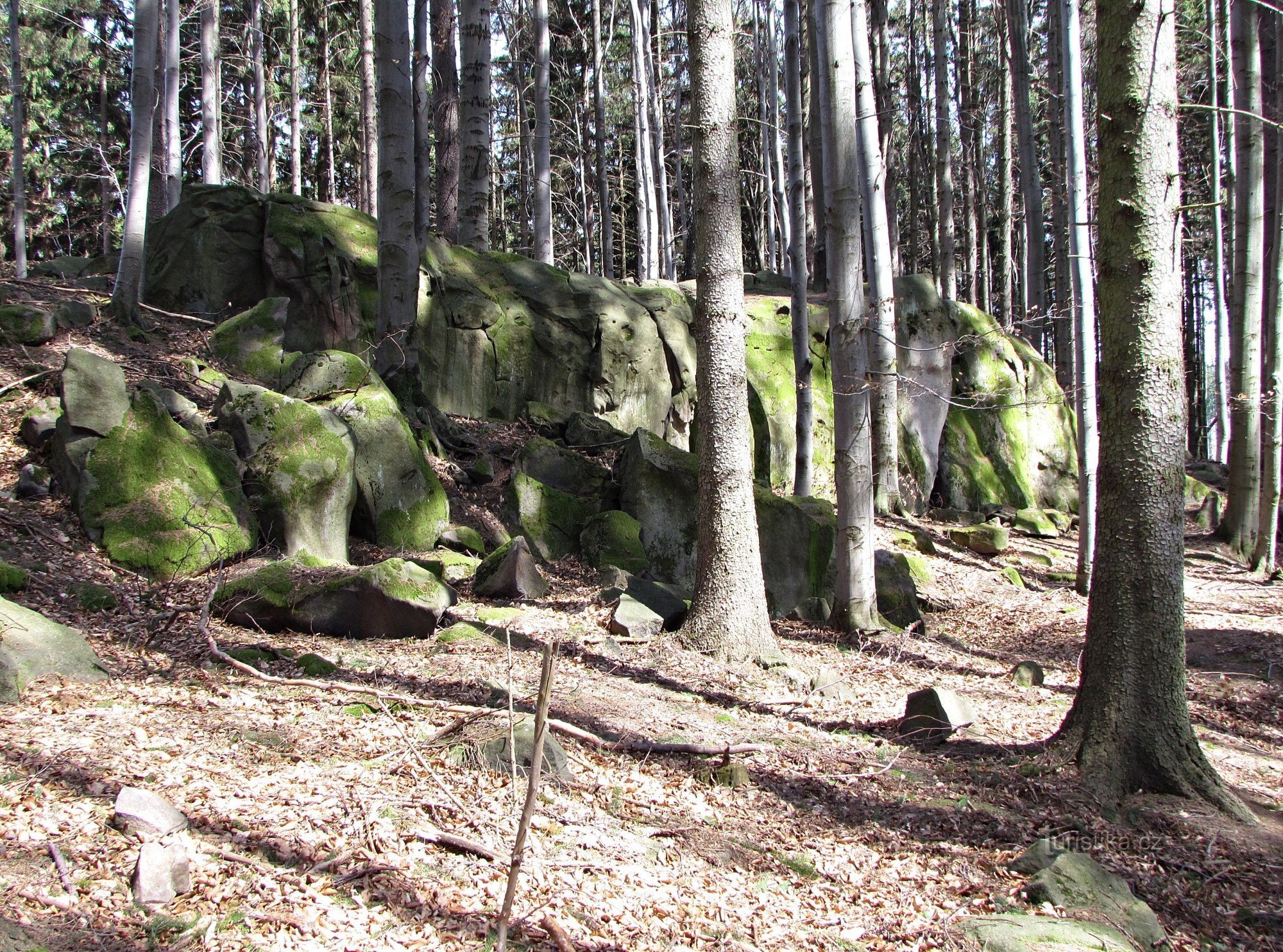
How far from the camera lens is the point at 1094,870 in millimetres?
3857

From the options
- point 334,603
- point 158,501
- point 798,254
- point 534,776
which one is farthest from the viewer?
point 798,254

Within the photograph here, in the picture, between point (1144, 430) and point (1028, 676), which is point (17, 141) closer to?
point (1028, 676)

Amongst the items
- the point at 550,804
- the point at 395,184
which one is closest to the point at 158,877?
the point at 550,804

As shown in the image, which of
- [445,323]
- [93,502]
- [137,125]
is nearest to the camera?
[93,502]

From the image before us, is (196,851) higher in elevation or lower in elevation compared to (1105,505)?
lower

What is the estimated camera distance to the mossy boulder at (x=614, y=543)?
9312 mm

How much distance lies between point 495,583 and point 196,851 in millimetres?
4706

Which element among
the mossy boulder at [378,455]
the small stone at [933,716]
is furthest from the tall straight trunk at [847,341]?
the mossy boulder at [378,455]

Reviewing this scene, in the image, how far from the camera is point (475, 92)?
42.1 feet

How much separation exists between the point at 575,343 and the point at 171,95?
8742 mm

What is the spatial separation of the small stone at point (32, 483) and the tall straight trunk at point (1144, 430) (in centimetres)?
781

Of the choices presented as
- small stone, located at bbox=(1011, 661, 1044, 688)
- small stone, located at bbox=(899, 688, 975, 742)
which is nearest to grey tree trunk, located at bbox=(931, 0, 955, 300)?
small stone, located at bbox=(1011, 661, 1044, 688)

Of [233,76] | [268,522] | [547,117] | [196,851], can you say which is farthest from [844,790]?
[233,76]

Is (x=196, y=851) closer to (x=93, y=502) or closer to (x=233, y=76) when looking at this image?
(x=93, y=502)
